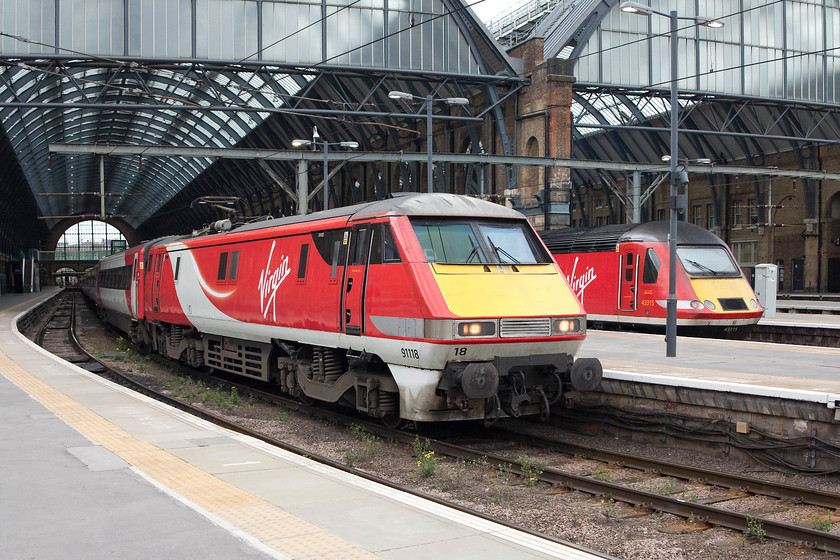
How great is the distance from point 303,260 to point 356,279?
186 centimetres

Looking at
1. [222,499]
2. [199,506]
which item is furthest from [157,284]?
[199,506]

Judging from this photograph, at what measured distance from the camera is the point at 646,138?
51.4 metres

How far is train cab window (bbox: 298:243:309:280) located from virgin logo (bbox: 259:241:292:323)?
16.1 inches

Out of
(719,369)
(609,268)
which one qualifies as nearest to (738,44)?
(609,268)

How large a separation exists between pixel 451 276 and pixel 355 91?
32.9 meters

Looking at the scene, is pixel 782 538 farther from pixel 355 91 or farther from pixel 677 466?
pixel 355 91

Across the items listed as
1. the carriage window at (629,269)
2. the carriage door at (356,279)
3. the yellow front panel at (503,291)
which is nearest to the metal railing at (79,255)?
the carriage window at (629,269)

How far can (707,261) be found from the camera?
20.8 m

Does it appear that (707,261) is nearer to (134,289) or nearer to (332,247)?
(332,247)

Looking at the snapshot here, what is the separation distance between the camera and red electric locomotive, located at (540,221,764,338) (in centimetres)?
2030

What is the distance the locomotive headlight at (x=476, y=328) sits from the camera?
9.96 m

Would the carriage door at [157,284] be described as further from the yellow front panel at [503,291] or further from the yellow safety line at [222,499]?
the yellow front panel at [503,291]

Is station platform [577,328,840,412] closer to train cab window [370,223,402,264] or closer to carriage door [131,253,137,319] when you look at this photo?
train cab window [370,223,402,264]

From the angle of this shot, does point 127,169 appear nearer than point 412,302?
No
